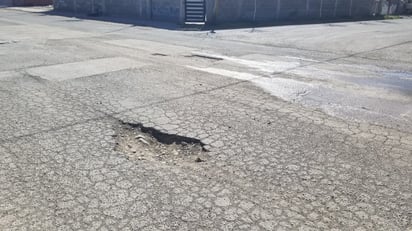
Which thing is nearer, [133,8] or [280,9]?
[280,9]

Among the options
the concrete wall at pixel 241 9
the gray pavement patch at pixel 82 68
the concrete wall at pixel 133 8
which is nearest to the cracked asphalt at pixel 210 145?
the gray pavement patch at pixel 82 68

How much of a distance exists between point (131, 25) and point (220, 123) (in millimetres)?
16663

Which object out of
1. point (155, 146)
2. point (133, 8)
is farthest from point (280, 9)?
point (155, 146)

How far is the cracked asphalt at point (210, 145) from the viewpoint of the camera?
3.28 meters

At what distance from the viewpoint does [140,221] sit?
3148 millimetres

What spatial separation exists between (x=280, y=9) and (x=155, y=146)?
826 inches

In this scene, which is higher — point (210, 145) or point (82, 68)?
point (82, 68)

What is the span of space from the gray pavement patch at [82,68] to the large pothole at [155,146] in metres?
3.67

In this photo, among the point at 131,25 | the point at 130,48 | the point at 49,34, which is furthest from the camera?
the point at 131,25

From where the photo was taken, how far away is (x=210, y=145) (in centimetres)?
466

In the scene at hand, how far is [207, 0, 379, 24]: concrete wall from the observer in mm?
21656

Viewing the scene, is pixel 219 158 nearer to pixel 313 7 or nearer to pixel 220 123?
pixel 220 123

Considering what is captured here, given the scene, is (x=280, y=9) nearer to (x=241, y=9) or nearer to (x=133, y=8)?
(x=241, y=9)

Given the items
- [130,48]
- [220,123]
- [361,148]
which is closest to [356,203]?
[361,148]
